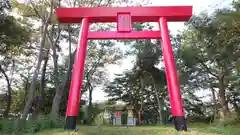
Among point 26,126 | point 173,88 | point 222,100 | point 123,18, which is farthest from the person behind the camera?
point 222,100

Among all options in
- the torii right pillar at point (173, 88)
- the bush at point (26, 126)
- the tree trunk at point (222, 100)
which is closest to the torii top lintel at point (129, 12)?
the torii right pillar at point (173, 88)

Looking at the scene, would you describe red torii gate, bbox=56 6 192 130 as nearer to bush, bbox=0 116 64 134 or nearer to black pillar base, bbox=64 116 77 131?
black pillar base, bbox=64 116 77 131

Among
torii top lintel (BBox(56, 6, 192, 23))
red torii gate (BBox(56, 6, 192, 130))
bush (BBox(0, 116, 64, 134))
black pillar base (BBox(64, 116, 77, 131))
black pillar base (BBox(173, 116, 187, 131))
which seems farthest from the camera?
bush (BBox(0, 116, 64, 134))

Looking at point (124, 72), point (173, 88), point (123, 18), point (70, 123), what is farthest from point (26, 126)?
point (124, 72)

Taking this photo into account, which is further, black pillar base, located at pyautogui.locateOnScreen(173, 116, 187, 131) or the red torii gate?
the red torii gate

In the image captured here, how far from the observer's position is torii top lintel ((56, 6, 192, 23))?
6562 mm

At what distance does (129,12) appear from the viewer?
656cm

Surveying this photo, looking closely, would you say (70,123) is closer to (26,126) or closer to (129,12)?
(26,126)

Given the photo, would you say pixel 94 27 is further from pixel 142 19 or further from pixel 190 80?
pixel 190 80

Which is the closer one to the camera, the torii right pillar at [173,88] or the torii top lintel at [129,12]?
the torii right pillar at [173,88]

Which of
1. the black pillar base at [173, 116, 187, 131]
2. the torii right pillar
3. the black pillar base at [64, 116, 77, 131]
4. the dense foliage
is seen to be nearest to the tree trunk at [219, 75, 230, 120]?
the dense foliage

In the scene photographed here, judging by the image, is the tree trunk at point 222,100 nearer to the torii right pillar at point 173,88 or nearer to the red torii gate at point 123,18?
the red torii gate at point 123,18

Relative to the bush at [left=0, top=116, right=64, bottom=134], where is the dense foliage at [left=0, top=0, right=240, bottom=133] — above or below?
above

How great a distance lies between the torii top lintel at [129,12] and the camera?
21.5 ft
